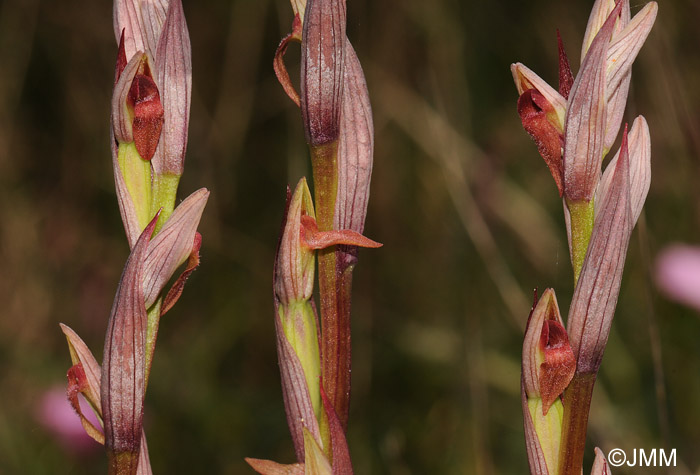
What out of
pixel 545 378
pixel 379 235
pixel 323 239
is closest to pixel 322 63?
pixel 323 239

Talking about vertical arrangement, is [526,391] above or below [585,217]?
below

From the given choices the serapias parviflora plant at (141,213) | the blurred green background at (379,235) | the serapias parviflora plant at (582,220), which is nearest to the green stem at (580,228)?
the serapias parviflora plant at (582,220)

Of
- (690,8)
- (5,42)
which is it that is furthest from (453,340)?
(5,42)

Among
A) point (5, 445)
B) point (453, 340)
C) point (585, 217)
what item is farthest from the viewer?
point (453, 340)

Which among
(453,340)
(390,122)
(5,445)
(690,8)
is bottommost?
(5,445)

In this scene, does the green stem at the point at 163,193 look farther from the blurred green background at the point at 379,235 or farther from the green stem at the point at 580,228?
the blurred green background at the point at 379,235

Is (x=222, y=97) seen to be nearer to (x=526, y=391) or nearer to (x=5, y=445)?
(x=5, y=445)

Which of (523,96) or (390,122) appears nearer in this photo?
(523,96)
